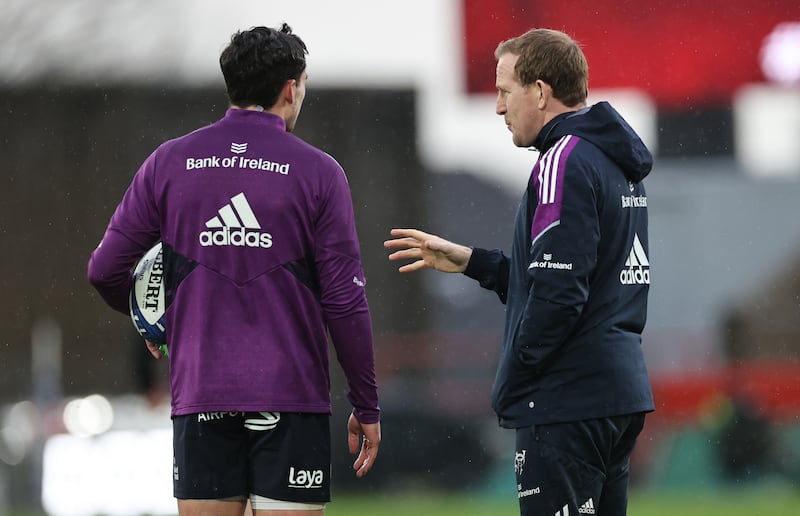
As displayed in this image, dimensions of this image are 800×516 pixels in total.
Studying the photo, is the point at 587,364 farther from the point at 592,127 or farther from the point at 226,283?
the point at 226,283

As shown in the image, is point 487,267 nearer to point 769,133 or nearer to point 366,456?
point 366,456

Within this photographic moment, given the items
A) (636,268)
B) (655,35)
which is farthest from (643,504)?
(636,268)

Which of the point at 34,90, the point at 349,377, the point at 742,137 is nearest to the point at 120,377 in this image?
the point at 34,90

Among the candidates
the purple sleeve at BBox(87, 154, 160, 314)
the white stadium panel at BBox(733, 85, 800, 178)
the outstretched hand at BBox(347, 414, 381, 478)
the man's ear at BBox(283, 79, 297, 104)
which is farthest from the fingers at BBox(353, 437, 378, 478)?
the white stadium panel at BBox(733, 85, 800, 178)

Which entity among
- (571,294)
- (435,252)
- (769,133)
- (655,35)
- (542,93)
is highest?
(769,133)

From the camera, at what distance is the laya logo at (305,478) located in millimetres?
2625

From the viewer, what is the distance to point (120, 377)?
575 inches

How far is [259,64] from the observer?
2695mm

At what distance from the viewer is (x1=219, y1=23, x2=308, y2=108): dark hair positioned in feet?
8.85

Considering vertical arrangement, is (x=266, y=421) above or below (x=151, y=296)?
below

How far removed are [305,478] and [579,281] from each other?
27.7 inches

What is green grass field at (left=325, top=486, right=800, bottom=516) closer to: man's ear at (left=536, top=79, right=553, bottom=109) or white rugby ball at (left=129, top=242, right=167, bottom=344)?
man's ear at (left=536, top=79, right=553, bottom=109)

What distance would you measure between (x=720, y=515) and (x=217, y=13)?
6064 millimetres

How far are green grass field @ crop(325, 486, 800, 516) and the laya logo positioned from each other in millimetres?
6866
